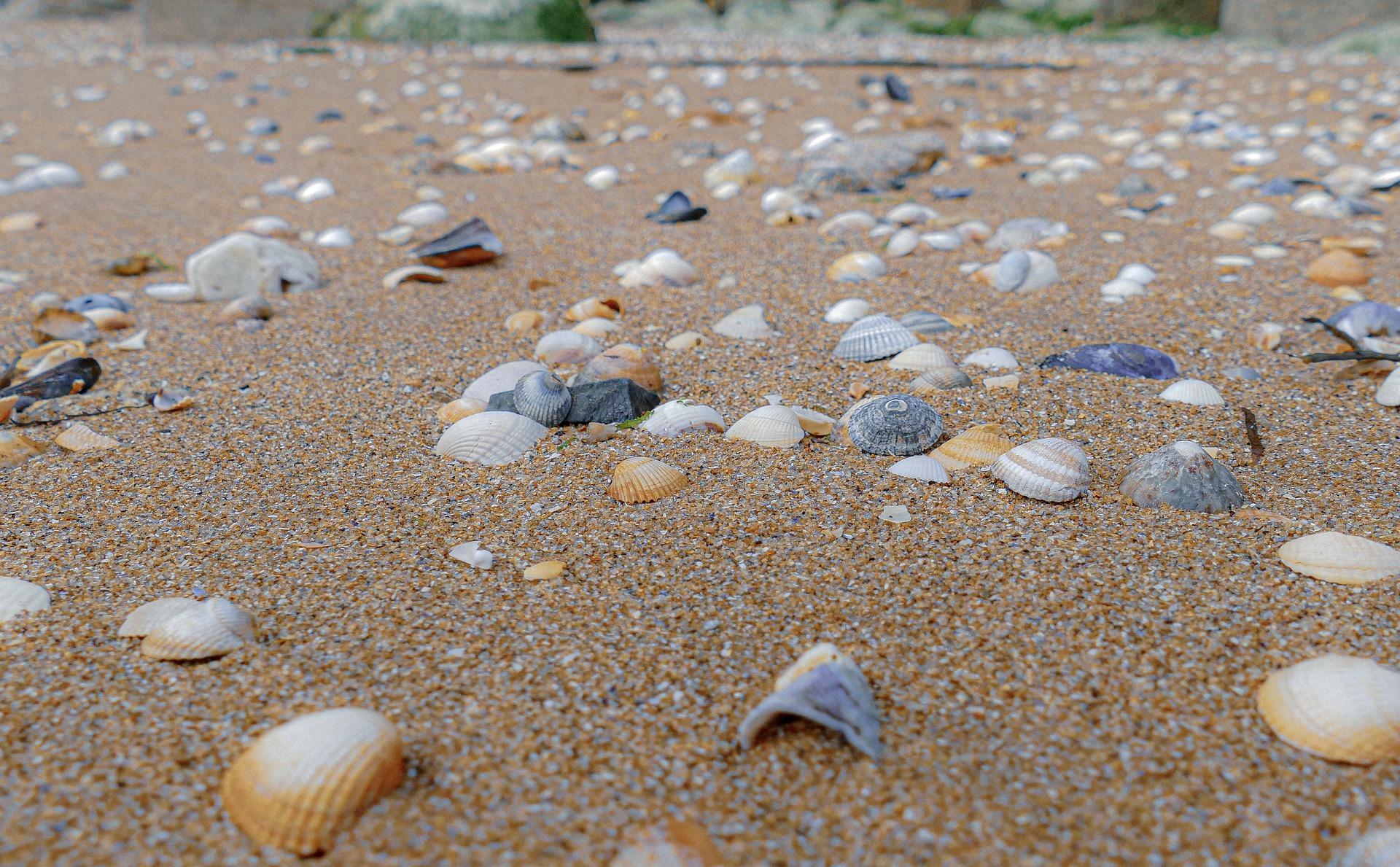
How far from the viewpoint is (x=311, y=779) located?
0.98 metres

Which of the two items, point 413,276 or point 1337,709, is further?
point 413,276

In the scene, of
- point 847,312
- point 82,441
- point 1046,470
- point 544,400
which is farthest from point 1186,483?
point 82,441

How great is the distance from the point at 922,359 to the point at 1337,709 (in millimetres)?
1322

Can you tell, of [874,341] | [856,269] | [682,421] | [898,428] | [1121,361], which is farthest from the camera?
[856,269]

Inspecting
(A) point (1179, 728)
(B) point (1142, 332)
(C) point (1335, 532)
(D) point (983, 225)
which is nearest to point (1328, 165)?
(D) point (983, 225)

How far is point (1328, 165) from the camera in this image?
4.28 meters

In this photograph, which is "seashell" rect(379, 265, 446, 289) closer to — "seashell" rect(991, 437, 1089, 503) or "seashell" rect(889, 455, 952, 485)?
"seashell" rect(889, 455, 952, 485)

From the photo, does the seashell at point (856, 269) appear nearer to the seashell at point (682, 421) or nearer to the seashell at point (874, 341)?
the seashell at point (874, 341)

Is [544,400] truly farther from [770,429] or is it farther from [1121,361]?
[1121,361]

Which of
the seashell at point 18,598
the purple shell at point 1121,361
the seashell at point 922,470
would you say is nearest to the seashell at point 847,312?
the purple shell at point 1121,361

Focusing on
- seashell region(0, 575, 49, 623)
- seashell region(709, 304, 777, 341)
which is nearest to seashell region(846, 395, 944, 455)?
seashell region(709, 304, 777, 341)

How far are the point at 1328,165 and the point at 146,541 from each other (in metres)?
5.34

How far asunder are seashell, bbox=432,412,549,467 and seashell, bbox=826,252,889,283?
1.39 m

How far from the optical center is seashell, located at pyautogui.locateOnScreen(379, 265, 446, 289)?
117 inches
